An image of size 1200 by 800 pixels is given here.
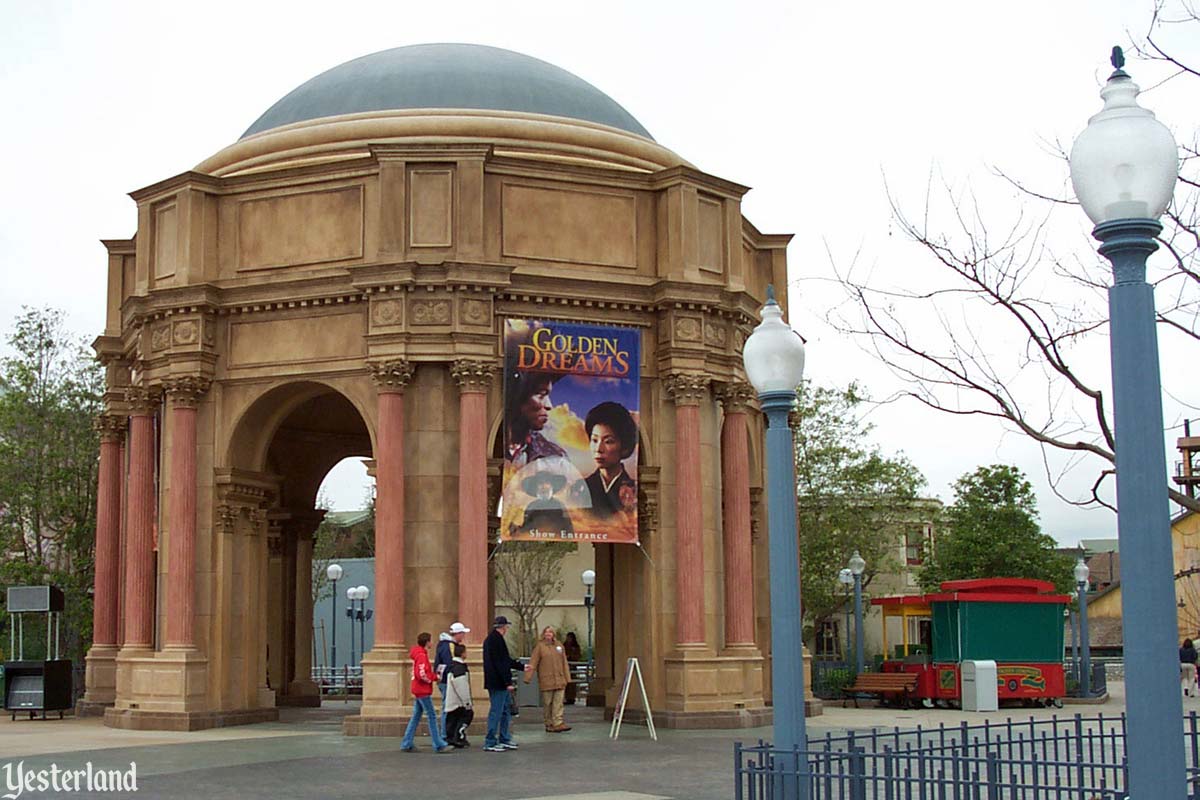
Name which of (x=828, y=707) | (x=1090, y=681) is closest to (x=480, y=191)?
(x=828, y=707)

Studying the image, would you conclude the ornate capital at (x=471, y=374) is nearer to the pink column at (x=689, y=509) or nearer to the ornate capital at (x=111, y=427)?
the pink column at (x=689, y=509)

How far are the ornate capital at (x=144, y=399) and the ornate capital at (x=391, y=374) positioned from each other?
5.08 meters

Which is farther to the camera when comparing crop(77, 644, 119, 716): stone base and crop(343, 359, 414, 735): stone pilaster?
crop(77, 644, 119, 716): stone base

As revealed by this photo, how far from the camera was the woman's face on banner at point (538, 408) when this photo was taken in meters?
26.9

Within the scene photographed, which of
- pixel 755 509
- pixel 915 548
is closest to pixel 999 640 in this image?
pixel 755 509

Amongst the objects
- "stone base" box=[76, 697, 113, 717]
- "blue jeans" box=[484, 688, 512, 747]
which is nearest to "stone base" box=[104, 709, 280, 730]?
"stone base" box=[76, 697, 113, 717]

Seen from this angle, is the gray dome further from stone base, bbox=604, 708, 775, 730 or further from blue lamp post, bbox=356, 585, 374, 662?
blue lamp post, bbox=356, 585, 374, 662

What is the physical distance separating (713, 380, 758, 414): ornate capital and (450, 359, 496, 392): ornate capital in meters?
4.77

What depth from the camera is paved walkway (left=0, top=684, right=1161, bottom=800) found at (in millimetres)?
16859

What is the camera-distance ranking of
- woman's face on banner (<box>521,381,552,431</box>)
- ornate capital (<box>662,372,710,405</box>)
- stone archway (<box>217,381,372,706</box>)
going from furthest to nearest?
stone archway (<box>217,381,372,706</box>) < ornate capital (<box>662,372,710,405</box>) < woman's face on banner (<box>521,381,552,431</box>)

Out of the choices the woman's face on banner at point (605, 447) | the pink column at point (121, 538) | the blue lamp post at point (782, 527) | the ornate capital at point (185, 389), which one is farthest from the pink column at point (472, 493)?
the blue lamp post at point (782, 527)

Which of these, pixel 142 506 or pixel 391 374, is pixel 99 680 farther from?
pixel 391 374

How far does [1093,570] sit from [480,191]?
8631 centimetres

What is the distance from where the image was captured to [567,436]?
89.2ft
